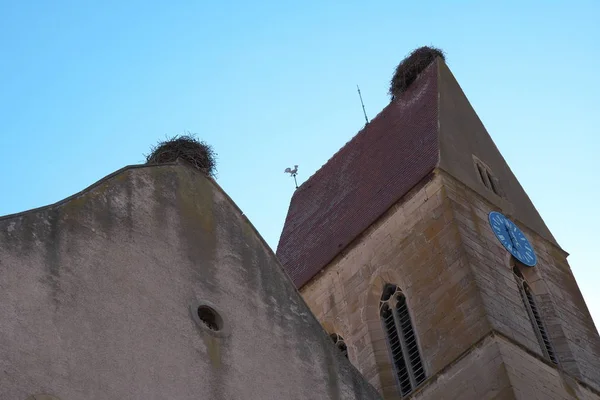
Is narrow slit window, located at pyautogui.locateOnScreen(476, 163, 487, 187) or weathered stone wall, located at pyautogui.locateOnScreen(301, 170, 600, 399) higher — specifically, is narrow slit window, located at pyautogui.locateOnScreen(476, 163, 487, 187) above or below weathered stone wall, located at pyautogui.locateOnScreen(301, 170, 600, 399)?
above

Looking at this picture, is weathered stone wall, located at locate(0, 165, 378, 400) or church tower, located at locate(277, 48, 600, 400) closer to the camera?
weathered stone wall, located at locate(0, 165, 378, 400)

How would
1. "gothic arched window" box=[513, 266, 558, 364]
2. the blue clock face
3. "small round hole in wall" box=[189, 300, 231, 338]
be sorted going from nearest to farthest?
"small round hole in wall" box=[189, 300, 231, 338], "gothic arched window" box=[513, 266, 558, 364], the blue clock face

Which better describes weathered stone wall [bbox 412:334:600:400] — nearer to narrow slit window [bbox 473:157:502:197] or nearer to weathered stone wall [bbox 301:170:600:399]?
weathered stone wall [bbox 301:170:600:399]

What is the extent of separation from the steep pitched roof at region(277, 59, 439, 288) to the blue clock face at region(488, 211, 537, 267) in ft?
4.27

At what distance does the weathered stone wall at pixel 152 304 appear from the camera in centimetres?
865

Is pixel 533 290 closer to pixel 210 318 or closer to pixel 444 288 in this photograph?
pixel 444 288

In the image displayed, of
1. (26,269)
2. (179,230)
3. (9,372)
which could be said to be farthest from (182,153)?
(9,372)

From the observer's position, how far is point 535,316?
58.6 feet

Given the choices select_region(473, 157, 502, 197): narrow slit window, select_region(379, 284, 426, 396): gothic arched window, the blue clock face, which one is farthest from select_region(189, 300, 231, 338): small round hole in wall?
select_region(473, 157, 502, 197): narrow slit window

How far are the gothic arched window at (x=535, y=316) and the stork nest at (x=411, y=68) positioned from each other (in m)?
5.43

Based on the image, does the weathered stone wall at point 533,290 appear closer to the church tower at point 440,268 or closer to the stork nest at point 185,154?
the church tower at point 440,268

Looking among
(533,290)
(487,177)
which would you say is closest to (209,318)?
(533,290)

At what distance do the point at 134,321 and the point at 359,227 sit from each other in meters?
10.6

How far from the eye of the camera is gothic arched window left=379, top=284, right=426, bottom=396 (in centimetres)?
Result: 1711
